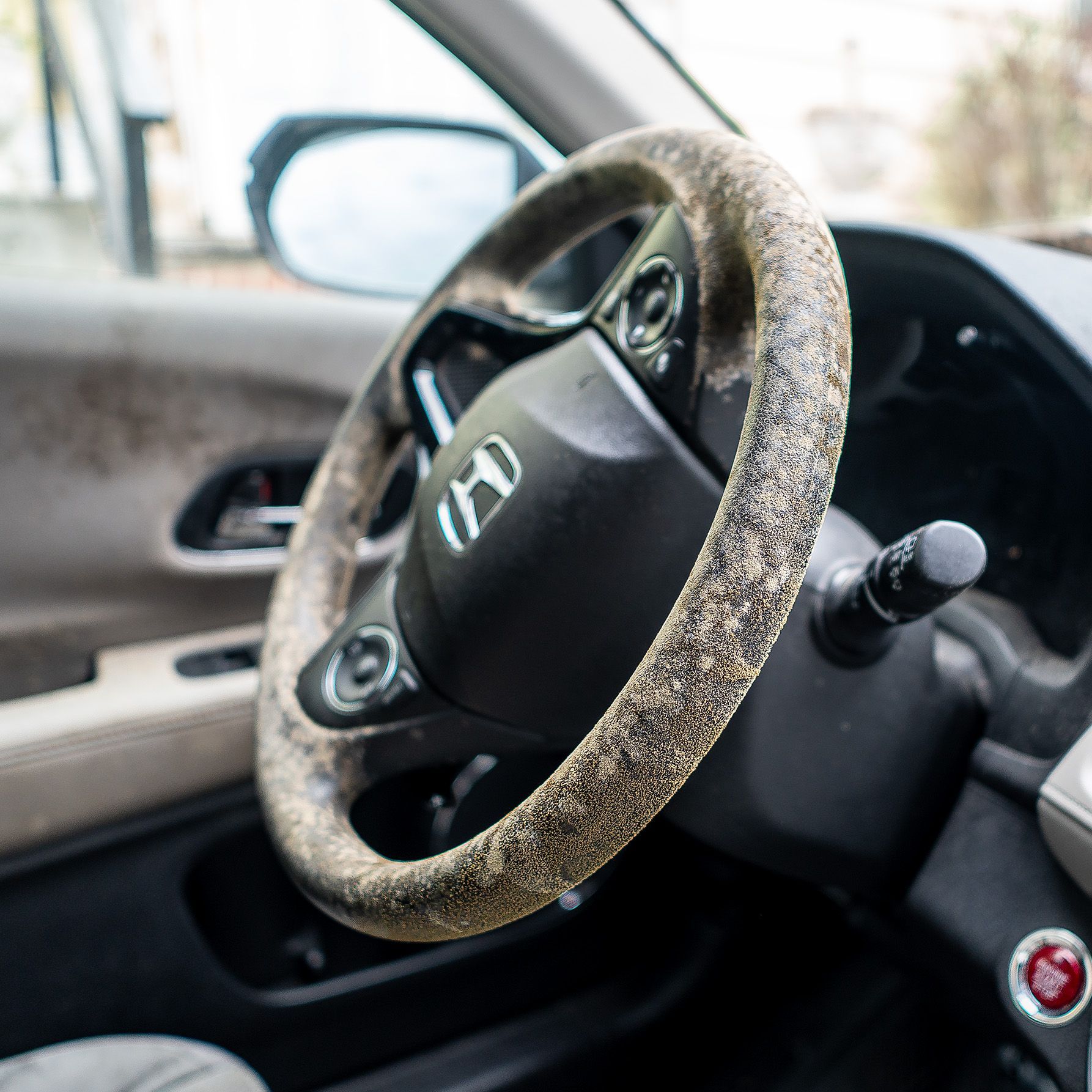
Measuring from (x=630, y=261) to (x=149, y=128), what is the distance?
1008mm

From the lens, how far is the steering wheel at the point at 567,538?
1.35 ft

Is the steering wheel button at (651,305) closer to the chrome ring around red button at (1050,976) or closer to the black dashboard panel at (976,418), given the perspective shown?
the black dashboard panel at (976,418)

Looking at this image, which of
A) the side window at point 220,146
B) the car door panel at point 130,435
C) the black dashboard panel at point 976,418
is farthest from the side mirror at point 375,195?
the black dashboard panel at point 976,418

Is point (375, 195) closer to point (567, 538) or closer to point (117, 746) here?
point (117, 746)

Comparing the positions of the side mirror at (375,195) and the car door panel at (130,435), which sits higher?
the side mirror at (375,195)

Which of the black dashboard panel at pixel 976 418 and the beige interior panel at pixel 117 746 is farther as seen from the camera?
the beige interior panel at pixel 117 746

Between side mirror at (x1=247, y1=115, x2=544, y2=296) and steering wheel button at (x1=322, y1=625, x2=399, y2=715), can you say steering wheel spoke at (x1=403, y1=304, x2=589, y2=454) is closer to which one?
steering wheel button at (x1=322, y1=625, x2=399, y2=715)

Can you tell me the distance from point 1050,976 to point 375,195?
50.6 inches

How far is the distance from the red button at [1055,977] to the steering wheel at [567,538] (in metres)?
0.36

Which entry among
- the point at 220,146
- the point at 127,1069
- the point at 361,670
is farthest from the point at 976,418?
the point at 220,146

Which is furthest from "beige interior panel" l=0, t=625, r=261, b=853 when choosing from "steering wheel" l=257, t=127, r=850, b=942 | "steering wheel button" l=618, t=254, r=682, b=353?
"steering wheel button" l=618, t=254, r=682, b=353

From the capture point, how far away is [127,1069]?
0.84 m

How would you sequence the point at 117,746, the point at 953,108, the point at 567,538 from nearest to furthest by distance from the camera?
1. the point at 567,538
2. the point at 117,746
3. the point at 953,108

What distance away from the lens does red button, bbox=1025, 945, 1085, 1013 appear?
0.66 metres
